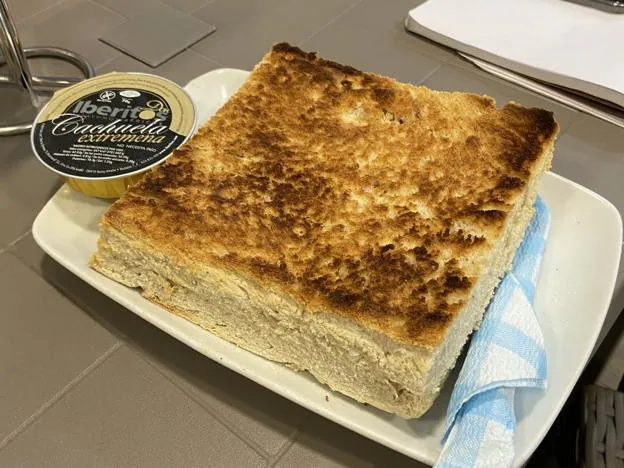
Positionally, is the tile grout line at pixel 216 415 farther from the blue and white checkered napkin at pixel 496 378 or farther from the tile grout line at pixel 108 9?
the tile grout line at pixel 108 9

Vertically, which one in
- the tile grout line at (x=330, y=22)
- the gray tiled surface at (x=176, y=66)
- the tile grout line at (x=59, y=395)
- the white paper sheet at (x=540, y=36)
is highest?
the white paper sheet at (x=540, y=36)

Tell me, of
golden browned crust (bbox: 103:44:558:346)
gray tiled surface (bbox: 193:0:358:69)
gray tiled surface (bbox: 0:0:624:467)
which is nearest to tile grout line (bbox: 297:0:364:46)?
gray tiled surface (bbox: 193:0:358:69)

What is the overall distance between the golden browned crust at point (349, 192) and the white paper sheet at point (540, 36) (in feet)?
1.49

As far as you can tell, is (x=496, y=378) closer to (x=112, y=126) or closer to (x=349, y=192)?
(x=349, y=192)

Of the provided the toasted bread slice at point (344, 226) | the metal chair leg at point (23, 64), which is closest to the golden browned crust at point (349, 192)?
the toasted bread slice at point (344, 226)

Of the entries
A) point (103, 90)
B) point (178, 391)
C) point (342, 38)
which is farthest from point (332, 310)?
point (342, 38)

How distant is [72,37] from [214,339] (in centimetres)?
104

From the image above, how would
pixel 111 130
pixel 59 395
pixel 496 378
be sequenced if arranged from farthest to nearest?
pixel 111 130, pixel 59 395, pixel 496 378

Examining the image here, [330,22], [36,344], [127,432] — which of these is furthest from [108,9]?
[127,432]

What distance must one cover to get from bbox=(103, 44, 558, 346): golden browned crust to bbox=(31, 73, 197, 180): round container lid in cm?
8

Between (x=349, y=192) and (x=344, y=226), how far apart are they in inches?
2.7

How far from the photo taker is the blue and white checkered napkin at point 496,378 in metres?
0.72

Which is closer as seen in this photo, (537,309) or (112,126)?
(537,309)

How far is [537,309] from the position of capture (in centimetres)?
90
